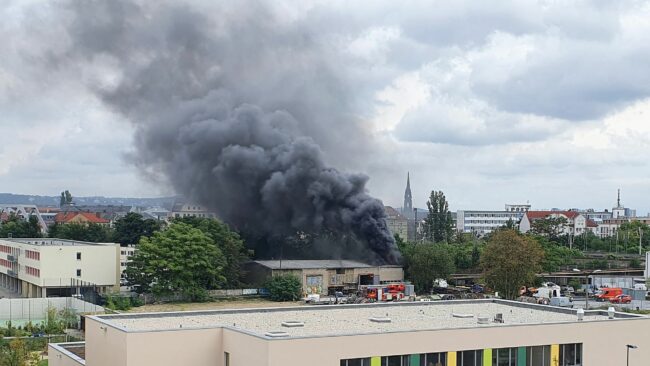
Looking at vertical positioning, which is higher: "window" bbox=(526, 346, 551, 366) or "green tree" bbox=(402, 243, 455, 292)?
"window" bbox=(526, 346, 551, 366)

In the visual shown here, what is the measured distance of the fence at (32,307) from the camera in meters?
44.2

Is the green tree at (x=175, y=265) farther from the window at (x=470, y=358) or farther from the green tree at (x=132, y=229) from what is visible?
the window at (x=470, y=358)

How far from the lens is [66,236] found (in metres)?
74.2

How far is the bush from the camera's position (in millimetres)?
53812

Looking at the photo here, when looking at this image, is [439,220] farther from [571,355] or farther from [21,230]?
[571,355]

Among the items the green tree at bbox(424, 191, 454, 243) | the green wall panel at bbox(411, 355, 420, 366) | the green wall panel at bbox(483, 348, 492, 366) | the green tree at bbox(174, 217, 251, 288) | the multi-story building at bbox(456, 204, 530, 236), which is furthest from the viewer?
the multi-story building at bbox(456, 204, 530, 236)

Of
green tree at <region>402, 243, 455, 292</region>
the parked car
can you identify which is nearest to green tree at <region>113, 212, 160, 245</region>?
green tree at <region>402, 243, 455, 292</region>

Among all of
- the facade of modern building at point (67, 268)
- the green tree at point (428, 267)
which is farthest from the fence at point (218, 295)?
the green tree at point (428, 267)

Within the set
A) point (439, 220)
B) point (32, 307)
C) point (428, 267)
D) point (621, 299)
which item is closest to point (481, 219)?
point (439, 220)

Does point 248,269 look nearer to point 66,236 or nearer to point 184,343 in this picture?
point 66,236

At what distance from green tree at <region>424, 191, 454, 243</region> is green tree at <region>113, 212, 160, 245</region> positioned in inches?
1223

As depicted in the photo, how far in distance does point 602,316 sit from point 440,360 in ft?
20.9

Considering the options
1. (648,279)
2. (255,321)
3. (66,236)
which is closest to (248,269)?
(66,236)

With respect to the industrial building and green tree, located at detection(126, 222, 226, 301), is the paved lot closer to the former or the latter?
the industrial building
